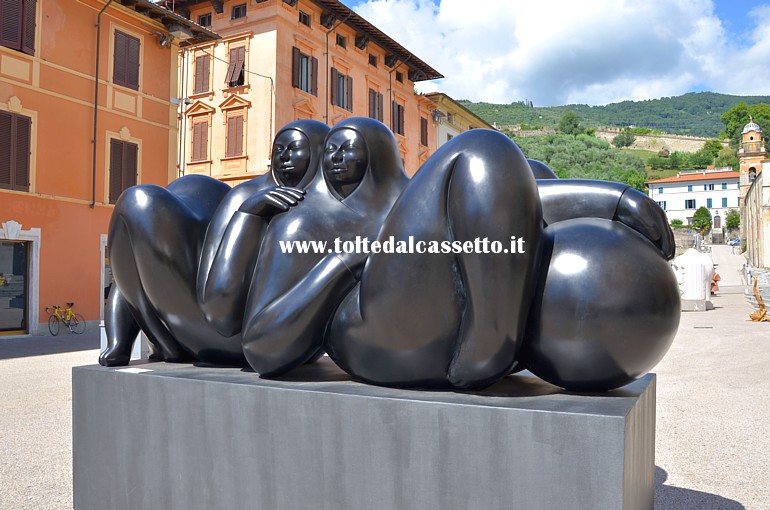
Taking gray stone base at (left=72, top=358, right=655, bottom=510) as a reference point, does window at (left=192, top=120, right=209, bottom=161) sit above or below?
above

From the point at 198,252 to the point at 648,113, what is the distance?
17668 centimetres

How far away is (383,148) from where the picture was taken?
9.96 feet

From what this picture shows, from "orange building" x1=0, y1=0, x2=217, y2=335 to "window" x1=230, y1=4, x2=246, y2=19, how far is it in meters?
4.14

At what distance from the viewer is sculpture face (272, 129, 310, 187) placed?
10.5 feet

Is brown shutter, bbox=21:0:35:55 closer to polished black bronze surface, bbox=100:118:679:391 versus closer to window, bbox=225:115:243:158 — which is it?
window, bbox=225:115:243:158

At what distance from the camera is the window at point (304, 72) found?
22266 mm

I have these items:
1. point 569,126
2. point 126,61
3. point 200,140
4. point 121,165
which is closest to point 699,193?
point 569,126

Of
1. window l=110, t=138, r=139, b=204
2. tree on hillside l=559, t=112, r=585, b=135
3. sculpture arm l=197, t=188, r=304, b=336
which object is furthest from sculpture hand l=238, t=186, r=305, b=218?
tree on hillside l=559, t=112, r=585, b=135

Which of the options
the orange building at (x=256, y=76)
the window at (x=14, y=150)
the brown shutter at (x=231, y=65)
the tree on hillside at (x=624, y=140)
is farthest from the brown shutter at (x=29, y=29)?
the tree on hillside at (x=624, y=140)

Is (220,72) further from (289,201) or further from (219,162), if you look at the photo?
(289,201)

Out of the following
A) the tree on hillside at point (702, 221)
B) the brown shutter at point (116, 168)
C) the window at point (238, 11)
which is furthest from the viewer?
the tree on hillside at point (702, 221)

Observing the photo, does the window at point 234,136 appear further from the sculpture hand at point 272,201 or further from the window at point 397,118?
the sculpture hand at point 272,201

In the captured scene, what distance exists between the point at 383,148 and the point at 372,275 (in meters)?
0.72

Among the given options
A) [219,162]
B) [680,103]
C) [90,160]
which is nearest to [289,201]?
[90,160]
